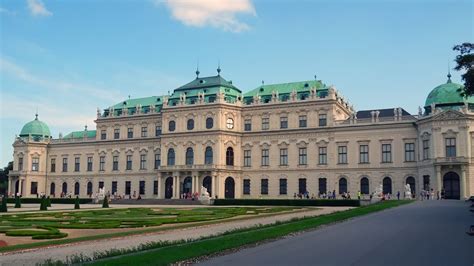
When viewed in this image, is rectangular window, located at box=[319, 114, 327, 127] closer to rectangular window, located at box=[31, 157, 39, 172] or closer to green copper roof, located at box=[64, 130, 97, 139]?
green copper roof, located at box=[64, 130, 97, 139]

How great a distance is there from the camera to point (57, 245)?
17703 mm

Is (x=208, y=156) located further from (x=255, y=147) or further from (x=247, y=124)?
(x=247, y=124)

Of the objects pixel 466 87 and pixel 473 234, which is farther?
pixel 466 87

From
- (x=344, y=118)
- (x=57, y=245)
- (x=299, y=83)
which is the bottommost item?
(x=57, y=245)

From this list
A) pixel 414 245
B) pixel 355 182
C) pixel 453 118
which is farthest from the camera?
pixel 355 182

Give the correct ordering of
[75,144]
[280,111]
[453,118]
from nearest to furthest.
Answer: [453,118] < [280,111] < [75,144]

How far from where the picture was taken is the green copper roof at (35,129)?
8912 centimetres

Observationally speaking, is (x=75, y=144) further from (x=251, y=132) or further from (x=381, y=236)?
(x=381, y=236)

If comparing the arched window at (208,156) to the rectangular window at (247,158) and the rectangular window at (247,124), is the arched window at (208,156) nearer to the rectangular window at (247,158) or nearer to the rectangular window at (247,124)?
the rectangular window at (247,158)

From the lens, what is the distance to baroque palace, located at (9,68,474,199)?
6012 centimetres

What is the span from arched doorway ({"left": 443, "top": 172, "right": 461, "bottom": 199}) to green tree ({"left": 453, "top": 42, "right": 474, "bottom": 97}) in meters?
33.8

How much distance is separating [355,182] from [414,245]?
167 ft

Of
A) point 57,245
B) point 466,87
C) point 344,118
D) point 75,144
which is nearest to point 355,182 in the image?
point 344,118

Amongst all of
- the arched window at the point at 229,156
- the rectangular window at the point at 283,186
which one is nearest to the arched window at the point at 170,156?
the arched window at the point at 229,156
